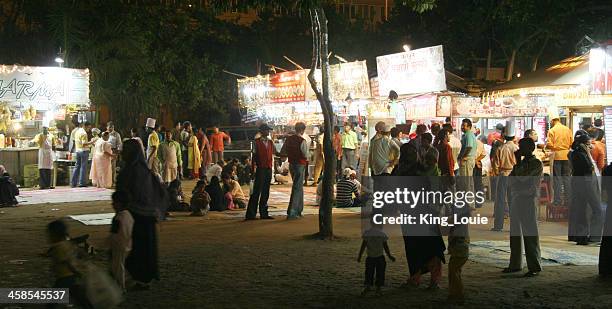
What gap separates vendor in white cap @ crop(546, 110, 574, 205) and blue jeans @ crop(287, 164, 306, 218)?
4712mm

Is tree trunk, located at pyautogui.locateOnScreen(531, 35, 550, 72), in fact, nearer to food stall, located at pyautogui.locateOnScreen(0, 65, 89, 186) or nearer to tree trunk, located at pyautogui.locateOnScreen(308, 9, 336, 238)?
food stall, located at pyautogui.locateOnScreen(0, 65, 89, 186)

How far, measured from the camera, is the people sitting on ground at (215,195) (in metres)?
15.2

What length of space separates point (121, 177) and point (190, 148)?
14279 millimetres

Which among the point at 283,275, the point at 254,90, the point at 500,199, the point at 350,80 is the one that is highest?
the point at 254,90

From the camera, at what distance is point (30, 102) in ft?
61.4

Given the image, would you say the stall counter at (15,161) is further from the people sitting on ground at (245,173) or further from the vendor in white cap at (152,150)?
the people sitting on ground at (245,173)

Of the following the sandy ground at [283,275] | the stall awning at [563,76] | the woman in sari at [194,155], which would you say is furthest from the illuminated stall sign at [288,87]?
the sandy ground at [283,275]

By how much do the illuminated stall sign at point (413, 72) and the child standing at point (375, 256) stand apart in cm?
971

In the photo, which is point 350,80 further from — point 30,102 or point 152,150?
point 30,102

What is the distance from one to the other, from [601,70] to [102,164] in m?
12.9

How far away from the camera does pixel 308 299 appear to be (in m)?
7.41

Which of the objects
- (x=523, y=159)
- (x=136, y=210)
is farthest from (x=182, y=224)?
(x=523, y=159)

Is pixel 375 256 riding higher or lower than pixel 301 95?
lower

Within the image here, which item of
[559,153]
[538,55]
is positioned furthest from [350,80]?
[538,55]
